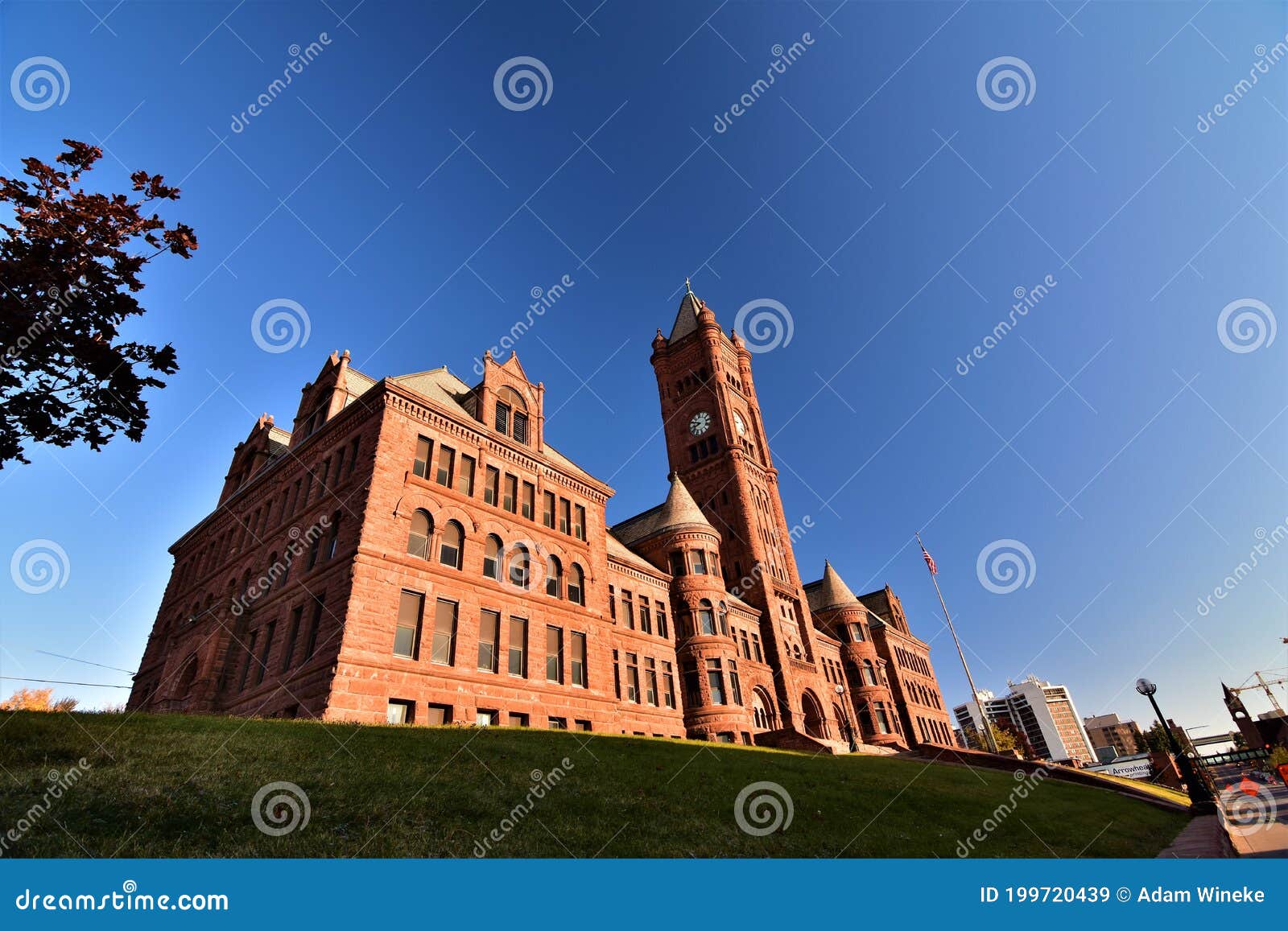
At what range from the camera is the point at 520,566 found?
26.8 meters

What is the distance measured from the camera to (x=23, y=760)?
1062 centimetres

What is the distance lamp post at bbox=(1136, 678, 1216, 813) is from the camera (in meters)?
18.5

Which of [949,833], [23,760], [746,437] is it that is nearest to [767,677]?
[746,437]

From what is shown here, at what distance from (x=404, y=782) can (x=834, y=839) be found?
28.1 feet

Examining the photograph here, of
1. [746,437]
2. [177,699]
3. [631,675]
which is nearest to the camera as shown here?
[177,699]

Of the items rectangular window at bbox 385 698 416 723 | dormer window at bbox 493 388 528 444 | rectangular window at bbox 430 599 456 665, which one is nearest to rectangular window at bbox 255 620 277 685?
rectangular window at bbox 385 698 416 723

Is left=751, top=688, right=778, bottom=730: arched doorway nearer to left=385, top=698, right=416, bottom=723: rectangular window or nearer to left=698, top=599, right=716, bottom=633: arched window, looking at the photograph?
left=698, top=599, right=716, bottom=633: arched window

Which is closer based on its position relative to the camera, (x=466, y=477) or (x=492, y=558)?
(x=492, y=558)

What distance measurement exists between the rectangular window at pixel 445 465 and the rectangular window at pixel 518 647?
20.8 ft

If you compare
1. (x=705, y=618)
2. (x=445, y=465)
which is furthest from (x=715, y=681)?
(x=445, y=465)

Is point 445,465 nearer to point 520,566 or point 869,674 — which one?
point 520,566

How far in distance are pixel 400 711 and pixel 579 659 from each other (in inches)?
353

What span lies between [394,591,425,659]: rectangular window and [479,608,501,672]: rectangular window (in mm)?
2688

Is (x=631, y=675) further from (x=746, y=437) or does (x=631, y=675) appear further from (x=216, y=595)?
(x=746, y=437)
